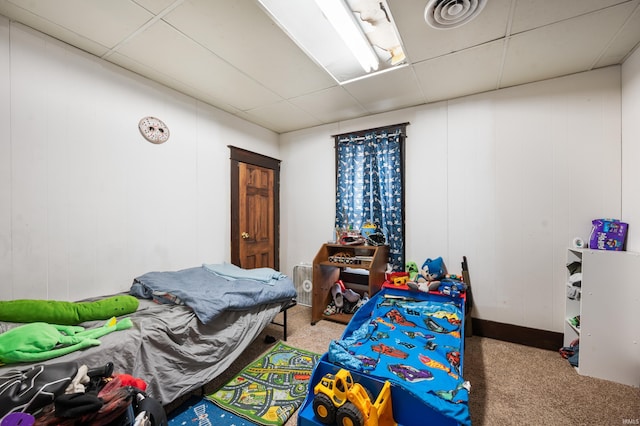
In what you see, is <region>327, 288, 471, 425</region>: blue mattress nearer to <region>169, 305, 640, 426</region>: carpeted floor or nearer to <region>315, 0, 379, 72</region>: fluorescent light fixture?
<region>169, 305, 640, 426</region>: carpeted floor

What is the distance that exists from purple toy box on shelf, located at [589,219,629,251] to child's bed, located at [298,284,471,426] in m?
1.16

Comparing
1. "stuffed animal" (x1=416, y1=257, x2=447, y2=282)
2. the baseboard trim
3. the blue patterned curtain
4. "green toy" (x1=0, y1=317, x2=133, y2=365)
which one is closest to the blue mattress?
"stuffed animal" (x1=416, y1=257, x2=447, y2=282)

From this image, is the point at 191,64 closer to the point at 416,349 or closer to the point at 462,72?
the point at 462,72

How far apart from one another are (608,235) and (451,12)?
7.09 ft

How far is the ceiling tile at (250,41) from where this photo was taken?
5.45 ft

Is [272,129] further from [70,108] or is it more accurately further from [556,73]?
[556,73]

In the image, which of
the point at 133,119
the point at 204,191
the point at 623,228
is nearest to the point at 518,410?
the point at 623,228

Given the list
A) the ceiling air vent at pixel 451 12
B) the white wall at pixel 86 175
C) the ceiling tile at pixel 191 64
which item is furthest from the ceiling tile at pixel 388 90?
the white wall at pixel 86 175

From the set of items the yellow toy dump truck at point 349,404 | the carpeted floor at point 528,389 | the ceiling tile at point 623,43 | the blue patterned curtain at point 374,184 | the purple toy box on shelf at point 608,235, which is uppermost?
the ceiling tile at point 623,43

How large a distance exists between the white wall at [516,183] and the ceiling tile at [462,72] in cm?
19

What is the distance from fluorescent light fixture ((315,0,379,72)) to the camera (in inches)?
66.3

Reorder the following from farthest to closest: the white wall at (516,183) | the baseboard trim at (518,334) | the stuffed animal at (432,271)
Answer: the stuffed animal at (432,271) → the baseboard trim at (518,334) → the white wall at (516,183)

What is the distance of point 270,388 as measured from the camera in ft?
6.03

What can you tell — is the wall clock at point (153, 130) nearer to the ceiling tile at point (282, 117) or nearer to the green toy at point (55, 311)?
the ceiling tile at point (282, 117)
